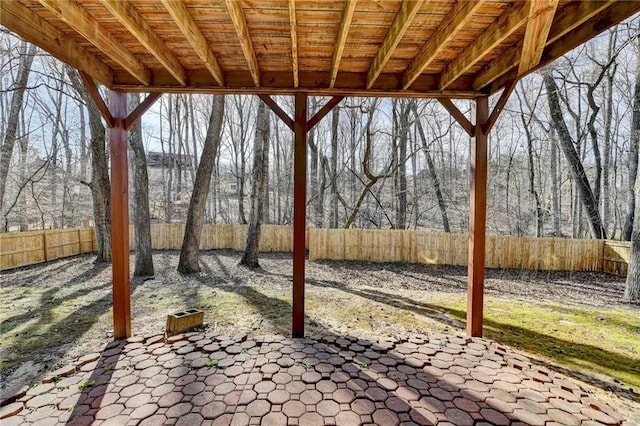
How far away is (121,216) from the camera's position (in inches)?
119

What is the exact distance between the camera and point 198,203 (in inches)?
262

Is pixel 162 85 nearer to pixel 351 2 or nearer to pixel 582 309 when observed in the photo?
pixel 351 2

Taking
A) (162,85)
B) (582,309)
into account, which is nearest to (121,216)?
(162,85)

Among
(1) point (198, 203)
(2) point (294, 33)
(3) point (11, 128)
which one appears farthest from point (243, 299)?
(3) point (11, 128)

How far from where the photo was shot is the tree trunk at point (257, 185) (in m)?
7.40

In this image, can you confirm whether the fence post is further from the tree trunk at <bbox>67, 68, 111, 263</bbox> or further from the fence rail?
the tree trunk at <bbox>67, 68, 111, 263</bbox>

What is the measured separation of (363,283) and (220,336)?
386cm

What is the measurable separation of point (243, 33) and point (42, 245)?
969cm

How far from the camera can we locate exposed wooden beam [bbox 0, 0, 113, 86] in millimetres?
1885

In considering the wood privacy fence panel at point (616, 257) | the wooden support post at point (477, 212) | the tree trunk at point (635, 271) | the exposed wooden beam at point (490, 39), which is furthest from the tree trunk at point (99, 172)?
the wood privacy fence panel at point (616, 257)

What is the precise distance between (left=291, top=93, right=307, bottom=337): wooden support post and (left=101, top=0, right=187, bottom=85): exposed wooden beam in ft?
3.88

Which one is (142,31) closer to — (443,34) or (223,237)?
(443,34)

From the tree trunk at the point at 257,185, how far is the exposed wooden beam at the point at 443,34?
515 cm

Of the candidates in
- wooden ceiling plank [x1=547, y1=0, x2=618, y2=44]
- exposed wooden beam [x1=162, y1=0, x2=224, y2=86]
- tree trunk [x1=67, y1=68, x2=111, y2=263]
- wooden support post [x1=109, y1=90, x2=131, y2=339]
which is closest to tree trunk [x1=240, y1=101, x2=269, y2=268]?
tree trunk [x1=67, y1=68, x2=111, y2=263]
